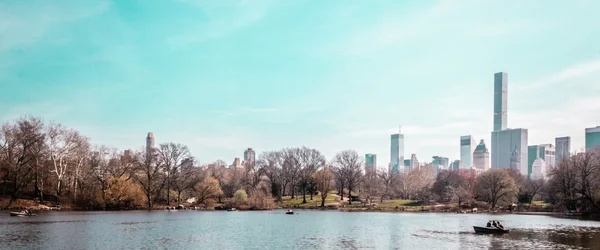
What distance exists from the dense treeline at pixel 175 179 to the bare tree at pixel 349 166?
242mm

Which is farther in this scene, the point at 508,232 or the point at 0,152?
the point at 0,152

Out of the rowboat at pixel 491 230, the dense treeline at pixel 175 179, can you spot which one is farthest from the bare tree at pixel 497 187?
the rowboat at pixel 491 230

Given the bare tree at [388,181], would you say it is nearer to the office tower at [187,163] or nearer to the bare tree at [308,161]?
the bare tree at [308,161]

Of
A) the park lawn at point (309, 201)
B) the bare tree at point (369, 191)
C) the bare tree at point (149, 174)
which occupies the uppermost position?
the bare tree at point (149, 174)

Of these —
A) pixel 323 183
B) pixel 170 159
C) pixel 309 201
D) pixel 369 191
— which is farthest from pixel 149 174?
pixel 369 191

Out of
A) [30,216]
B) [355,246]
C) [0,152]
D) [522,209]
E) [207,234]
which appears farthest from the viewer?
[522,209]

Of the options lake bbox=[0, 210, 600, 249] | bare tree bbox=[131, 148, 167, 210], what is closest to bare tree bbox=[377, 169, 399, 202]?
bare tree bbox=[131, 148, 167, 210]

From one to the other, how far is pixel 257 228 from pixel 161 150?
159 feet

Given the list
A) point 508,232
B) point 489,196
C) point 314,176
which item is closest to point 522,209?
point 489,196

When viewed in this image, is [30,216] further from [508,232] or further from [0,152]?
[508,232]

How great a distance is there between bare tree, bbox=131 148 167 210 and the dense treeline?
0.19 metres

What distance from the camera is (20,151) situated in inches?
3164

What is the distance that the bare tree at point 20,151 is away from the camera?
77.9 meters

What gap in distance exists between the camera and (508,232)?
50.1 meters
